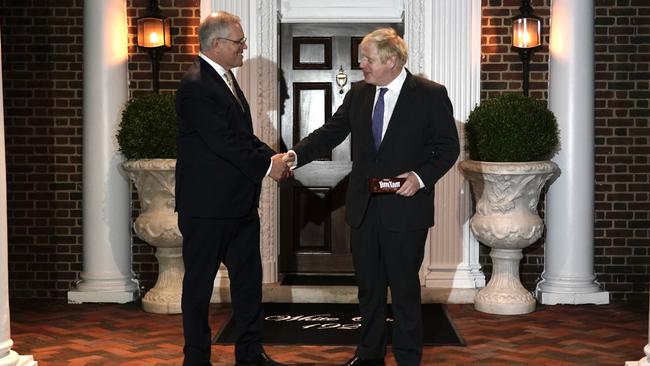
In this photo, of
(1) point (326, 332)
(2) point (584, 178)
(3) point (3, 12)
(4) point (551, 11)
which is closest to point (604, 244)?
(2) point (584, 178)

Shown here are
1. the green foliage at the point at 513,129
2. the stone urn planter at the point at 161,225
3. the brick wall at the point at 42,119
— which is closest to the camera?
the green foliage at the point at 513,129

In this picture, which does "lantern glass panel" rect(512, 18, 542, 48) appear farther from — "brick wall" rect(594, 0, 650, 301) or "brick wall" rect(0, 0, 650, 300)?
"brick wall" rect(594, 0, 650, 301)

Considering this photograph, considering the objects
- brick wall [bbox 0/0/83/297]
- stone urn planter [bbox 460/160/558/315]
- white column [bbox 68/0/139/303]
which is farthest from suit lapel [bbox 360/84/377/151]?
brick wall [bbox 0/0/83/297]

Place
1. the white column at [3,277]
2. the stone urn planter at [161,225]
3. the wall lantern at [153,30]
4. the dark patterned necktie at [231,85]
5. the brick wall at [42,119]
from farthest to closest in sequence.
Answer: the brick wall at [42,119], the wall lantern at [153,30], the stone urn planter at [161,225], the dark patterned necktie at [231,85], the white column at [3,277]

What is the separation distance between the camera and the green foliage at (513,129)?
20.6 feet

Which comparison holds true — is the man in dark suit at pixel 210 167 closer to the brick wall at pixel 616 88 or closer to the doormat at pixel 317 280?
the doormat at pixel 317 280

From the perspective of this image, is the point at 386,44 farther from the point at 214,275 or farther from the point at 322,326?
the point at 322,326

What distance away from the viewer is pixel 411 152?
4574 mm

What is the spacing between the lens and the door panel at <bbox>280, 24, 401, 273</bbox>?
7367 mm

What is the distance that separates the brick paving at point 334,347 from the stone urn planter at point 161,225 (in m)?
0.14

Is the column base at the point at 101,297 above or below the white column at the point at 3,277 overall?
below

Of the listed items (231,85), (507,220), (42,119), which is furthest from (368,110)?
(42,119)

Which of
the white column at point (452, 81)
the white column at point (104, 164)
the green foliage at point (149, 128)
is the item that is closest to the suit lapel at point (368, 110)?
the green foliage at point (149, 128)

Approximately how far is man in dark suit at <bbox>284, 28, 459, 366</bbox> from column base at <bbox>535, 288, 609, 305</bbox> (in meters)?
2.52
